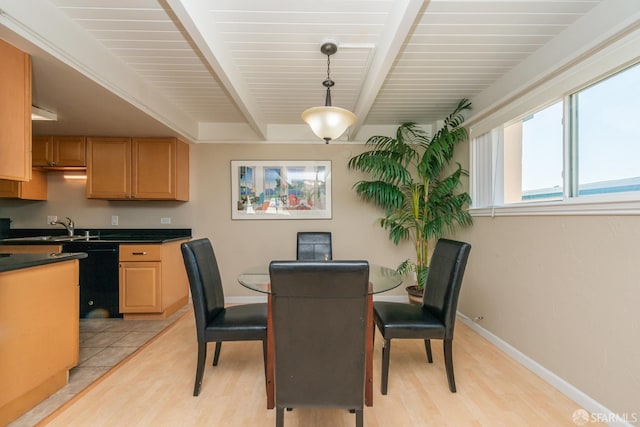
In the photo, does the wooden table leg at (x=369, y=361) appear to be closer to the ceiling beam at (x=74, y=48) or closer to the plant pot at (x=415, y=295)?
the plant pot at (x=415, y=295)

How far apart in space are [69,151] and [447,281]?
13.6 ft

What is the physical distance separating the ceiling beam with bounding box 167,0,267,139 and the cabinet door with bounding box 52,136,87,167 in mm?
2109

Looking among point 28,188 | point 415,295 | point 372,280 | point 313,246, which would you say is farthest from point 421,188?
point 28,188

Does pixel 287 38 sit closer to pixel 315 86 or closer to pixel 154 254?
pixel 315 86

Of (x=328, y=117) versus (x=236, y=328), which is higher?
(x=328, y=117)

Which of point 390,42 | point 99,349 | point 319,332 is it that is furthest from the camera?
point 99,349

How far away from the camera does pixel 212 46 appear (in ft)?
5.80

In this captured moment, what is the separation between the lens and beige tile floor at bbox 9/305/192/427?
1.68 m

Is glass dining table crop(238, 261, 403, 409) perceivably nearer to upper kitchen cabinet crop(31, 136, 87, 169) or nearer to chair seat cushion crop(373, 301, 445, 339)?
chair seat cushion crop(373, 301, 445, 339)

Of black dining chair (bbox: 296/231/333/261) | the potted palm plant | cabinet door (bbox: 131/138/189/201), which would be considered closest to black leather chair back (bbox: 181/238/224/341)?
black dining chair (bbox: 296/231/333/261)

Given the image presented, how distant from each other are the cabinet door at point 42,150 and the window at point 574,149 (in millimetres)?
4728

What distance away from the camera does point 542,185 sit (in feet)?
7.04

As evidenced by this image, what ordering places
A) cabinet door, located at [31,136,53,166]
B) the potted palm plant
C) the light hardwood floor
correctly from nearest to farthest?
the light hardwood floor → the potted palm plant → cabinet door, located at [31,136,53,166]

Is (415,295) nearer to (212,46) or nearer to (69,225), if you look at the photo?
(212,46)
